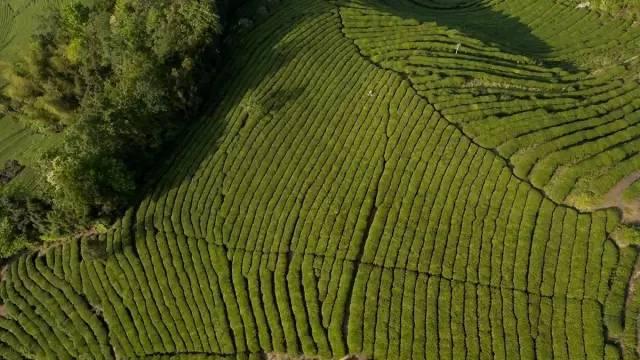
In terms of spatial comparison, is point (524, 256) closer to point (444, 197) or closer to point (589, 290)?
point (589, 290)

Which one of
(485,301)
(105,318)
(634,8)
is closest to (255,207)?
(105,318)

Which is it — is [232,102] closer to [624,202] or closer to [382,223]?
[382,223]

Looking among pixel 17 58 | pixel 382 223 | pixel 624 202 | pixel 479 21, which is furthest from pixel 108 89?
pixel 624 202

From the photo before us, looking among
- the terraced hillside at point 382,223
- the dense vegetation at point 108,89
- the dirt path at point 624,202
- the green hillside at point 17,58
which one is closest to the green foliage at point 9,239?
the terraced hillside at point 382,223

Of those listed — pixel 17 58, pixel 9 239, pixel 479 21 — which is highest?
pixel 479 21

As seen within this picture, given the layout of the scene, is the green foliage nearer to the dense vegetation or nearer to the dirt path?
the dense vegetation

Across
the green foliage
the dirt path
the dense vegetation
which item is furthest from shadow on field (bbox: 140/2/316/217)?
the dirt path
